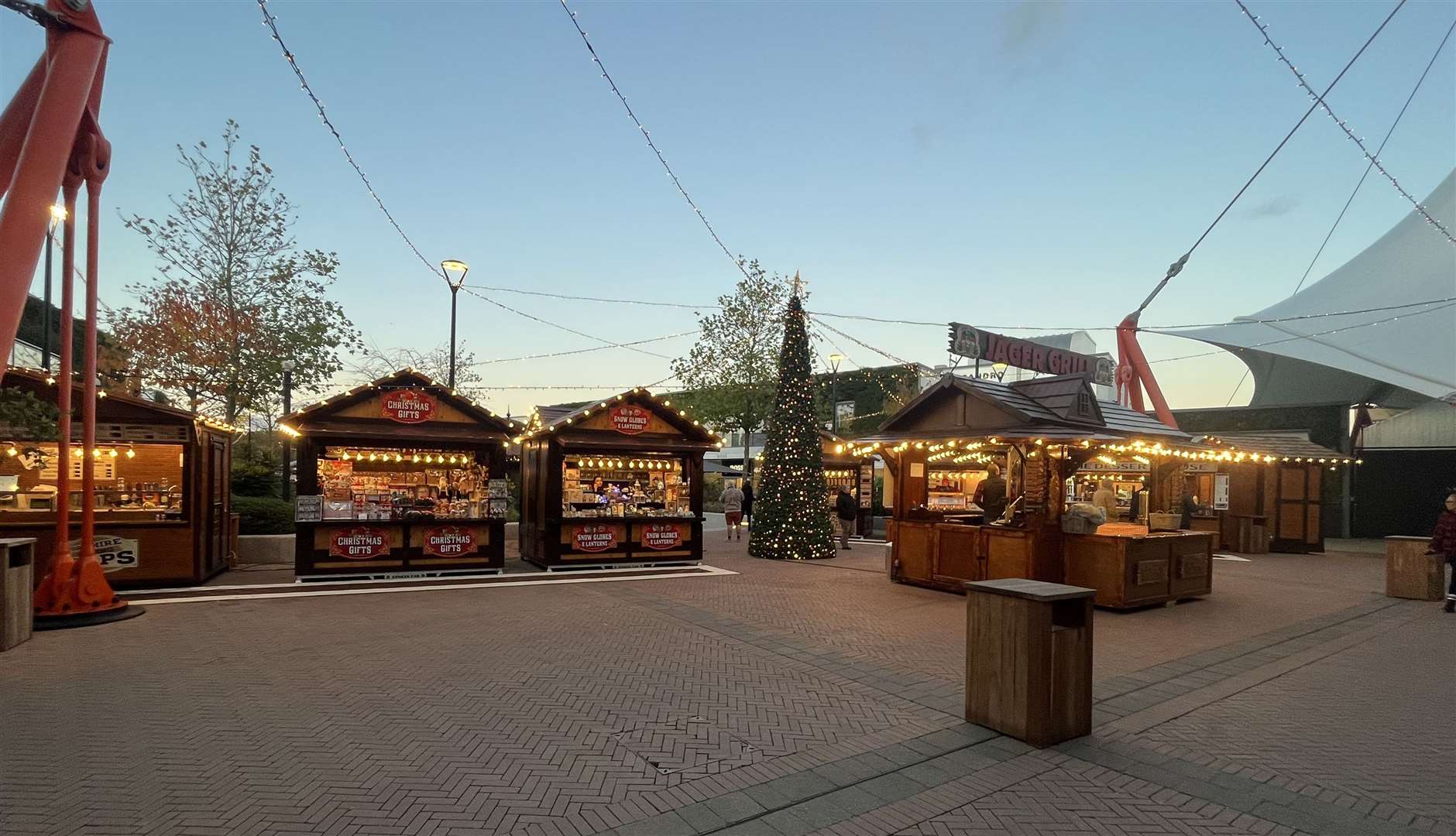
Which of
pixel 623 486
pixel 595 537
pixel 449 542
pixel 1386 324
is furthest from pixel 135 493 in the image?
pixel 1386 324

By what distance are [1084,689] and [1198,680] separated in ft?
7.16

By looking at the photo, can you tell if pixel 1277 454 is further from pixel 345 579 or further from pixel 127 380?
pixel 127 380

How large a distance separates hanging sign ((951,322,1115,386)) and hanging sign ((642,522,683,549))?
5773mm

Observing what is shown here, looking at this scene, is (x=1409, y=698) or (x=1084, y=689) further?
(x=1409, y=698)

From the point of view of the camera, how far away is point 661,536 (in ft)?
43.3

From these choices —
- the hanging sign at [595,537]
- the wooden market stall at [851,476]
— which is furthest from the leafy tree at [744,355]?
the hanging sign at [595,537]

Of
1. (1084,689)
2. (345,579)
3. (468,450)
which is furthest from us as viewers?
(468,450)

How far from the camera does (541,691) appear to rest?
5645mm

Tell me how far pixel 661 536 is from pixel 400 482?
437cm

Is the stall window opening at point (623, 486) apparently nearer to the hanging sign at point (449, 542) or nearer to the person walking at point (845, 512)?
the hanging sign at point (449, 542)

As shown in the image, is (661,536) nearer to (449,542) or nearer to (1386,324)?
(449,542)

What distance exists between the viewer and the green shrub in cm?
1341

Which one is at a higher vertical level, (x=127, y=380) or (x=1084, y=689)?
(x=127, y=380)

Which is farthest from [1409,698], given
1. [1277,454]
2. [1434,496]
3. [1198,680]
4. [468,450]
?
[1434,496]
